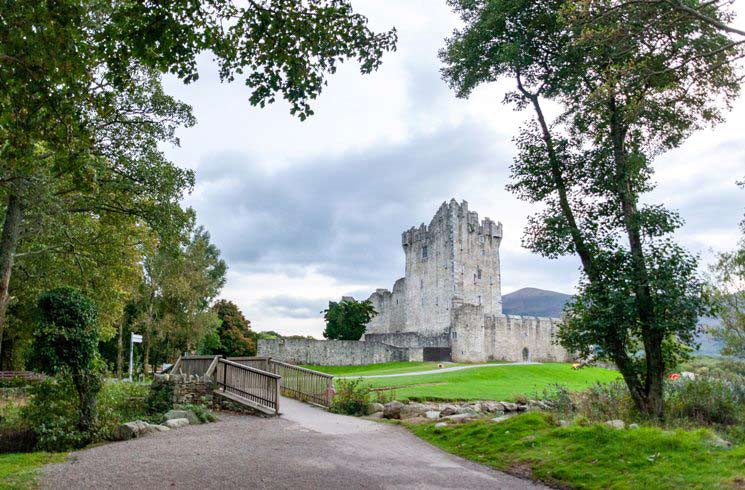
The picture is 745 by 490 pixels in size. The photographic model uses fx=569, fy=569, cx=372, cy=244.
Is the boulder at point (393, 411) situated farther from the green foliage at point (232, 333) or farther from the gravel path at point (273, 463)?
the green foliage at point (232, 333)

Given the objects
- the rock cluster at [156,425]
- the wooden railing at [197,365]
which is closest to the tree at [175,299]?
the wooden railing at [197,365]

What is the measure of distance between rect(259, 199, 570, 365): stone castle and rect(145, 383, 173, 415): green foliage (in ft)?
95.5

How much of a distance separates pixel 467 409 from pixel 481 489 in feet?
25.9

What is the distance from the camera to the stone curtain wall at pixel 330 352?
150 feet

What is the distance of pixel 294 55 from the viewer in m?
9.85

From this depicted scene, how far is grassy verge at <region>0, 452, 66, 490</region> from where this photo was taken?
811 cm

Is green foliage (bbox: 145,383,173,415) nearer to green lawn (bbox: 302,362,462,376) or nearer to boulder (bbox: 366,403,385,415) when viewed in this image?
boulder (bbox: 366,403,385,415)

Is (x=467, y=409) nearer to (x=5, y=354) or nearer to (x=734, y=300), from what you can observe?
(x=734, y=300)

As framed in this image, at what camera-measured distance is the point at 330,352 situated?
47.3 metres

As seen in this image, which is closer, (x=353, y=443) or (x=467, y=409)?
(x=353, y=443)

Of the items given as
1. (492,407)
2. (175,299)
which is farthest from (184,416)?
(175,299)

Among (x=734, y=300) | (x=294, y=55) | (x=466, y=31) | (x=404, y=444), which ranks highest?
(x=466, y=31)

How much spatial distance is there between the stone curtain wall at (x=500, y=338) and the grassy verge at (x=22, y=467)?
4313cm

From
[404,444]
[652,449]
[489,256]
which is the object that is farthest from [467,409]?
[489,256]
